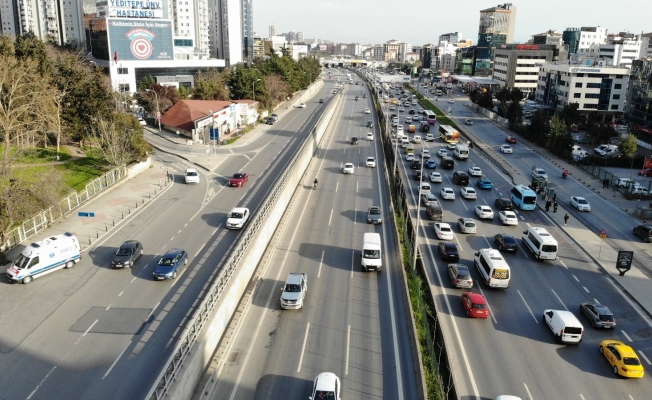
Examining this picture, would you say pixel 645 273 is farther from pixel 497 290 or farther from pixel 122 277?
pixel 122 277

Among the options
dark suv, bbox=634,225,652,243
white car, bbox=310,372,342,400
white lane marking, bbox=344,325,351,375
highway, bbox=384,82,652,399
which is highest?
white car, bbox=310,372,342,400

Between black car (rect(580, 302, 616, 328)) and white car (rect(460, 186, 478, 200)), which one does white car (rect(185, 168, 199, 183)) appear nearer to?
white car (rect(460, 186, 478, 200))

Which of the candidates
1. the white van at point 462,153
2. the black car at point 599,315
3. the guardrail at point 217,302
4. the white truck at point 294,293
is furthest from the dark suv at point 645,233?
the white van at point 462,153

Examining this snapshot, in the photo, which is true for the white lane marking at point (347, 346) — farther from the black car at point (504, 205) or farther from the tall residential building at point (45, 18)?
the tall residential building at point (45, 18)

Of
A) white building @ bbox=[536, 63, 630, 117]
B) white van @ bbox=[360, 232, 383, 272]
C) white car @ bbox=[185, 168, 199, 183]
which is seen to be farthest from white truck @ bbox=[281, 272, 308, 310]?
white building @ bbox=[536, 63, 630, 117]

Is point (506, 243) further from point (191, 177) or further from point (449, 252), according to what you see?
point (191, 177)

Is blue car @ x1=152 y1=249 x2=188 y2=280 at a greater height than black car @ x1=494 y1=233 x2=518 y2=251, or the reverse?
blue car @ x1=152 y1=249 x2=188 y2=280

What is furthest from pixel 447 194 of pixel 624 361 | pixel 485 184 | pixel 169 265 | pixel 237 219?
pixel 169 265
